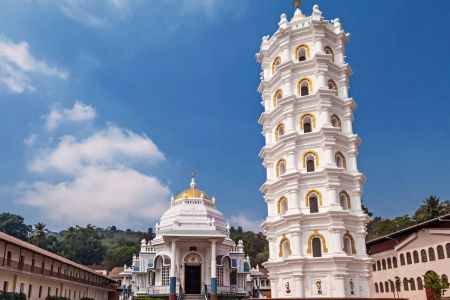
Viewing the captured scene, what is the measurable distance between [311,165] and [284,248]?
19.5 ft

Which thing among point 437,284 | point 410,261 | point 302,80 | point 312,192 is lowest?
point 437,284

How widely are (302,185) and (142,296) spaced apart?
21487 mm

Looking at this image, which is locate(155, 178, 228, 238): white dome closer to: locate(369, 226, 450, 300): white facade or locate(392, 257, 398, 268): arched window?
locate(369, 226, 450, 300): white facade

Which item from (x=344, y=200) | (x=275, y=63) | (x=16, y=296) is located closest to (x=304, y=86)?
(x=275, y=63)

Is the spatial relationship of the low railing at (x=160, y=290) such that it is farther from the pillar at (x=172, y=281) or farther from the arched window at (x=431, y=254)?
the arched window at (x=431, y=254)

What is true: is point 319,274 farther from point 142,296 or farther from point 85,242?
point 85,242

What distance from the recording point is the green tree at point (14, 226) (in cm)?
11088

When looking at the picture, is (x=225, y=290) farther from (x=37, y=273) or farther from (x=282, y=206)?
(x=37, y=273)

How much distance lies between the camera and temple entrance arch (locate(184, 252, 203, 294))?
4278 cm

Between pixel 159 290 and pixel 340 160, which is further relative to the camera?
pixel 159 290

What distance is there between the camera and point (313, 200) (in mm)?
28078

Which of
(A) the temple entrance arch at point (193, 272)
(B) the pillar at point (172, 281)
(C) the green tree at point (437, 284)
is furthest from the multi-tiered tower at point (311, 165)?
(A) the temple entrance arch at point (193, 272)

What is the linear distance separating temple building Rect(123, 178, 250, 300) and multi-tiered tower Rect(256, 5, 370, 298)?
13350 mm

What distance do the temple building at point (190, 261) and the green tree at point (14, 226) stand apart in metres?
81.4
